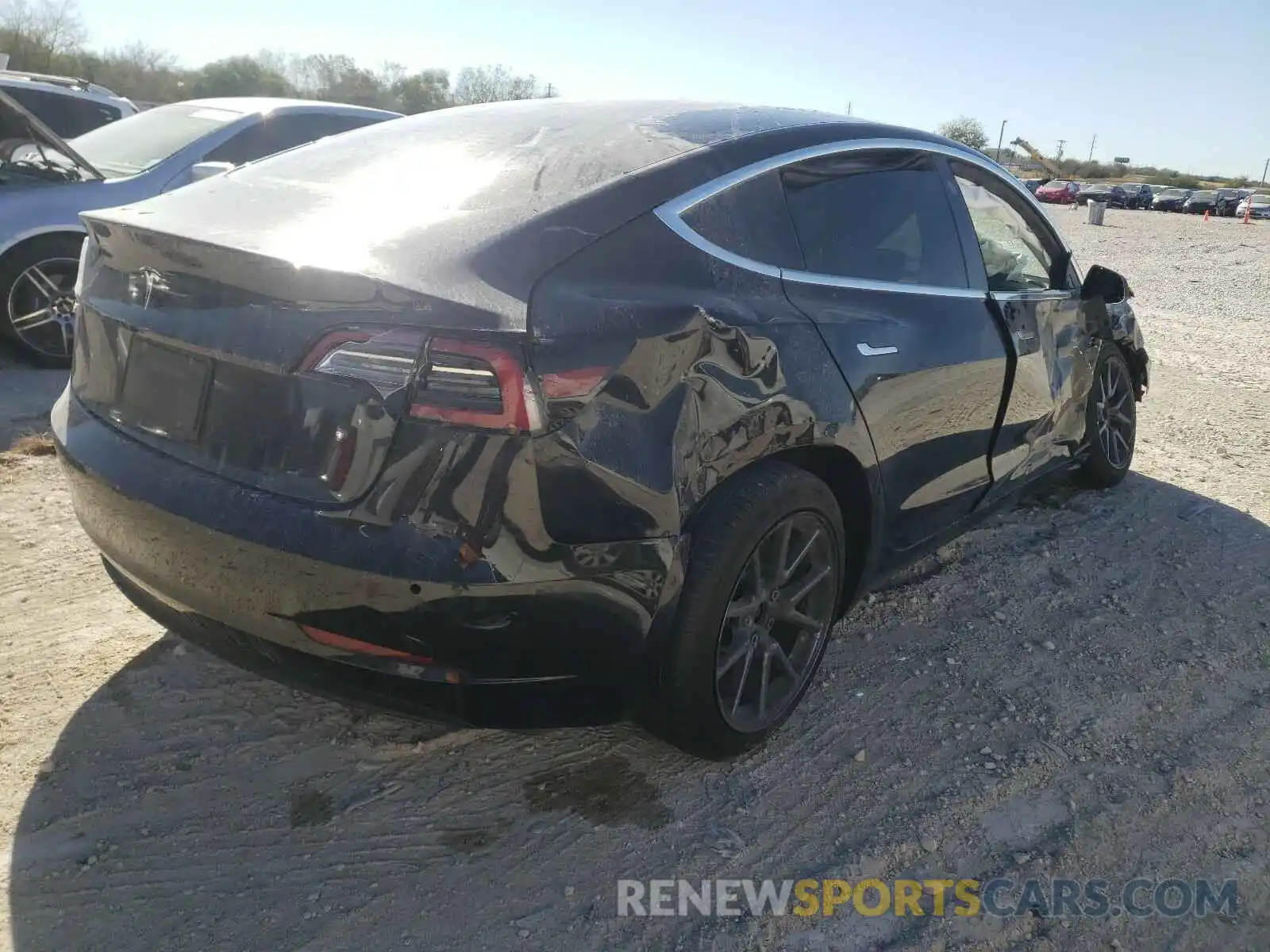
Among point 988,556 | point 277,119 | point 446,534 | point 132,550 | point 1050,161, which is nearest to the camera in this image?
point 446,534

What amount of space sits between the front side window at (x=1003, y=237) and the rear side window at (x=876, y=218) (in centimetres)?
21

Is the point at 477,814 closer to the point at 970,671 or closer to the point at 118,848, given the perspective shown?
the point at 118,848

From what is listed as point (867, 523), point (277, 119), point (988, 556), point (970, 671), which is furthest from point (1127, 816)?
point (277, 119)

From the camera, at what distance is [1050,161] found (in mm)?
98750

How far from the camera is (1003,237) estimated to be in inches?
149

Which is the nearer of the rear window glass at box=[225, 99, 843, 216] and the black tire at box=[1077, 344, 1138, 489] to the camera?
the rear window glass at box=[225, 99, 843, 216]

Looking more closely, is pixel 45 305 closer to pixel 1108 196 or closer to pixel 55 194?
pixel 55 194

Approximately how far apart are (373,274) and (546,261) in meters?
0.36

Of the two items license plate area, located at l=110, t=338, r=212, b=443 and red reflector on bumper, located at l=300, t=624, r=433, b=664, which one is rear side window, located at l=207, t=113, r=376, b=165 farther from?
red reflector on bumper, located at l=300, t=624, r=433, b=664

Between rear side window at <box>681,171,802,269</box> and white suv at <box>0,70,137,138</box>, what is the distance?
7.52 metres

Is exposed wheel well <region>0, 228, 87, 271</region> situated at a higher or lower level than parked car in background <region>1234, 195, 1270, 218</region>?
lower

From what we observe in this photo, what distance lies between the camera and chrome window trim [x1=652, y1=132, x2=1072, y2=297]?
243 centimetres

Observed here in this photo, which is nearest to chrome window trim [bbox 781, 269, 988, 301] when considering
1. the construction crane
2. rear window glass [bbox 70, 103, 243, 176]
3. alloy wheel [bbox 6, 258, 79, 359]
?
alloy wheel [bbox 6, 258, 79, 359]

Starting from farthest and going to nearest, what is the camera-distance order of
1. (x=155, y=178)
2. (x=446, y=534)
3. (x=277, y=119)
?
(x=277, y=119) → (x=155, y=178) → (x=446, y=534)
